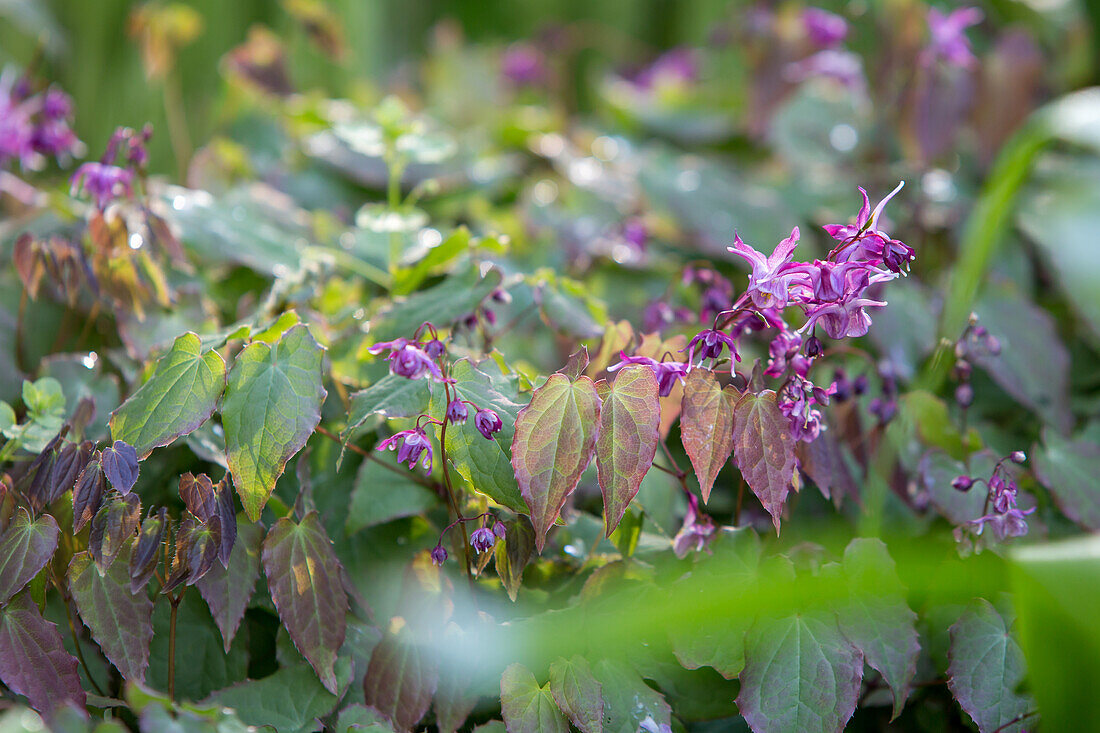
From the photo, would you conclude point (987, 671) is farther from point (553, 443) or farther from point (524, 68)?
point (524, 68)

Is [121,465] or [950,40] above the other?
[950,40]

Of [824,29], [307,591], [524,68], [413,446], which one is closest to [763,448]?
[413,446]

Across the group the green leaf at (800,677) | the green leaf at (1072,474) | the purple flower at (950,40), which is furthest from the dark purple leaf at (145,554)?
the purple flower at (950,40)

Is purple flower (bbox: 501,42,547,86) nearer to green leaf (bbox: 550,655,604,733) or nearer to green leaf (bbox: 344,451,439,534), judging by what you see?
green leaf (bbox: 344,451,439,534)

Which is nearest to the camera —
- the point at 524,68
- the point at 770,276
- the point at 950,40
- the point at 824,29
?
the point at 770,276

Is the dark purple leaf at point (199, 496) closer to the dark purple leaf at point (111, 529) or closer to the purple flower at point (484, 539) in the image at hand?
the dark purple leaf at point (111, 529)
